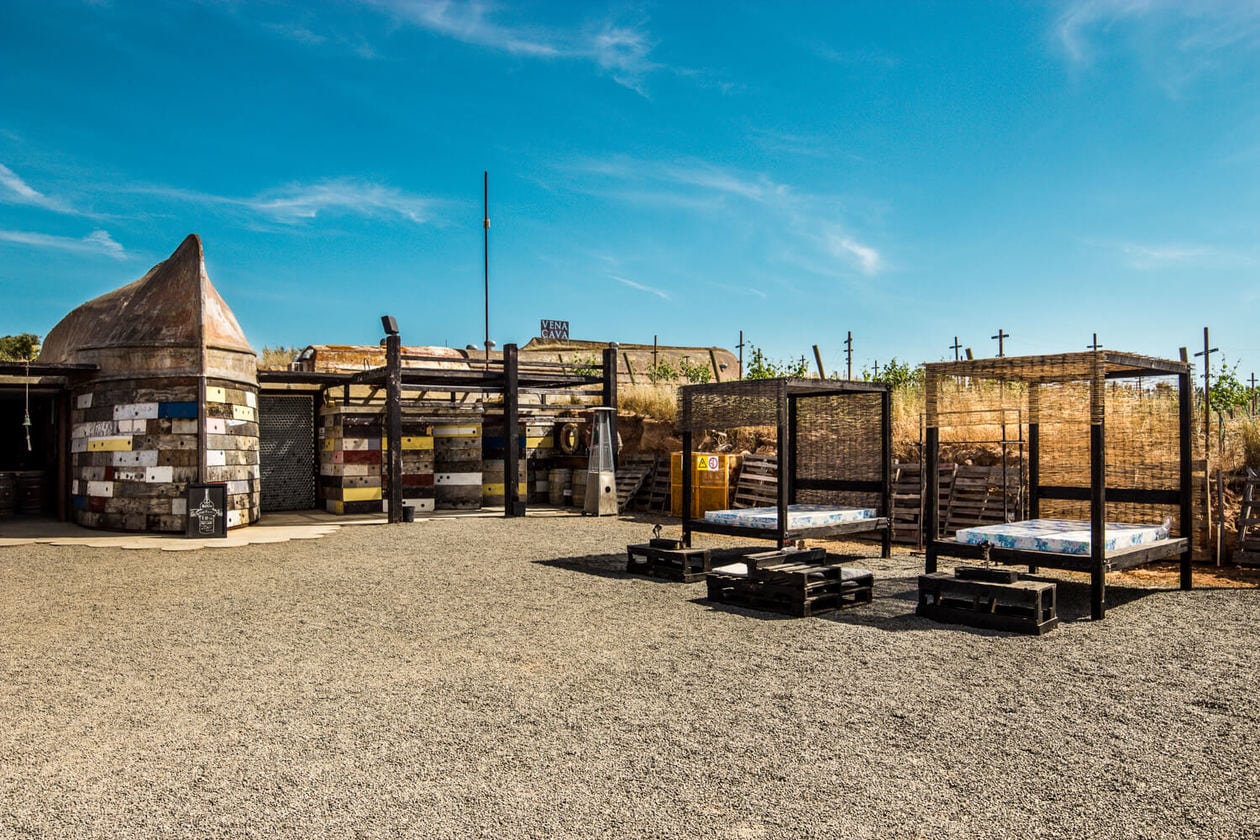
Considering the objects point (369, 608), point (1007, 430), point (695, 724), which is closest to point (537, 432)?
point (1007, 430)

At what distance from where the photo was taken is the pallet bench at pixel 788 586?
8297mm

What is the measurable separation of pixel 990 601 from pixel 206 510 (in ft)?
39.4

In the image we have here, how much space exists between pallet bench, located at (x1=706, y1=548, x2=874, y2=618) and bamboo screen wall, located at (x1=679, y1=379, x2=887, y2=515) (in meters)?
2.23

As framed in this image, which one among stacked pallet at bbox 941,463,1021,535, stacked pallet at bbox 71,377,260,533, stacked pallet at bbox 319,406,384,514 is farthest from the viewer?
stacked pallet at bbox 319,406,384,514

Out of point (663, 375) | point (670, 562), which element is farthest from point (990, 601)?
point (663, 375)

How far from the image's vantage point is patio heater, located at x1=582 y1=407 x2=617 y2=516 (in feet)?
59.6

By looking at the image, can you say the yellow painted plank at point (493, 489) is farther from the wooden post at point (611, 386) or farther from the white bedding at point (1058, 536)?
the white bedding at point (1058, 536)

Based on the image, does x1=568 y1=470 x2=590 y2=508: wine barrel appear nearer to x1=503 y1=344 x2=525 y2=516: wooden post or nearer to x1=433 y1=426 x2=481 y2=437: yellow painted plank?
x1=503 y1=344 x2=525 y2=516: wooden post

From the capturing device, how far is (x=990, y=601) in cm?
770

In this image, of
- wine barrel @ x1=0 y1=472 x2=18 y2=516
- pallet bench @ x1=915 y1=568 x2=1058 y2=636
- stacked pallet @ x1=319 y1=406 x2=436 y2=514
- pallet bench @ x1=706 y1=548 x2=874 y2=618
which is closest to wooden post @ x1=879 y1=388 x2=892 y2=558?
pallet bench @ x1=706 y1=548 x2=874 y2=618

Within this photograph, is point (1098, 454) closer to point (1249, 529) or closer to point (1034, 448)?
point (1034, 448)

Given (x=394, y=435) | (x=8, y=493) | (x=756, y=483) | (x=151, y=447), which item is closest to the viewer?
(x=151, y=447)

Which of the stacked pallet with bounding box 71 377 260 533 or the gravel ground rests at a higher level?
the stacked pallet with bounding box 71 377 260 533

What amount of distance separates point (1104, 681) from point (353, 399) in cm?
1724
